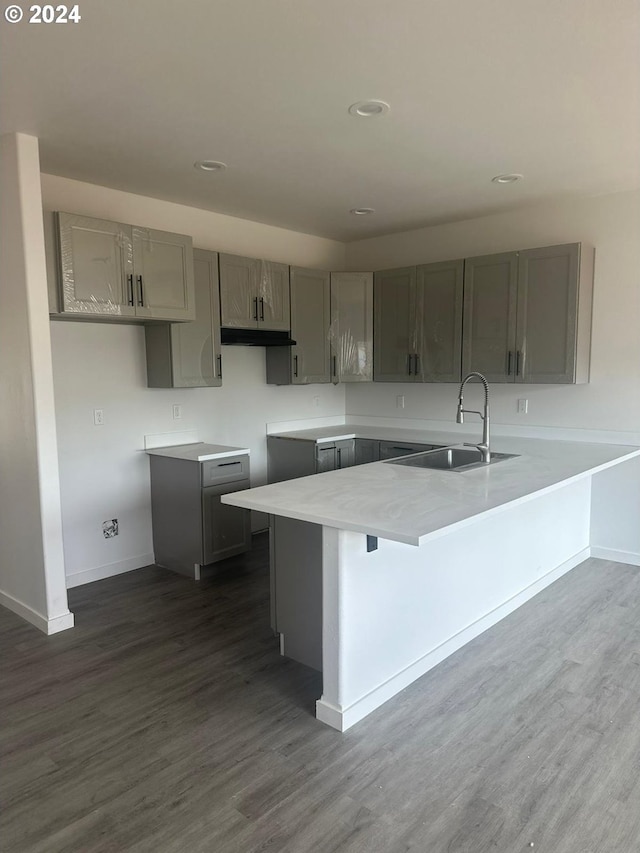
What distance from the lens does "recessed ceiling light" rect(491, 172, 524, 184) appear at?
350 centimetres

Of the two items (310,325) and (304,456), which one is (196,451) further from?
(310,325)

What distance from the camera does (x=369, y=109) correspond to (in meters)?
2.57

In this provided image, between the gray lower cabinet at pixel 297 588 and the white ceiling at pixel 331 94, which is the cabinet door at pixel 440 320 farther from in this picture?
the gray lower cabinet at pixel 297 588

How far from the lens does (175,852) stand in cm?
167

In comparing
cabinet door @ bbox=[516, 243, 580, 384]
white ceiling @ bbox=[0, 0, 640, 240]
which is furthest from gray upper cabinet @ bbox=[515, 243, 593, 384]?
white ceiling @ bbox=[0, 0, 640, 240]

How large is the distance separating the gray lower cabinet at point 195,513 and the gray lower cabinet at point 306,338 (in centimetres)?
97

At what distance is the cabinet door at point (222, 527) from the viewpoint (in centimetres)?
377

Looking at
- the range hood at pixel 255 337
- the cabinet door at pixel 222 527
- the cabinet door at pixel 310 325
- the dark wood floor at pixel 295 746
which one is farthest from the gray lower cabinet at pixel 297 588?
the cabinet door at pixel 310 325

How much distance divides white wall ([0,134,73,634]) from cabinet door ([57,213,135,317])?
0.66 ft

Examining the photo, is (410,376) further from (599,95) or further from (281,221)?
(599,95)

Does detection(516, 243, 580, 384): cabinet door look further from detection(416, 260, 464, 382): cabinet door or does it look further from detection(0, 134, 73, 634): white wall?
detection(0, 134, 73, 634): white wall

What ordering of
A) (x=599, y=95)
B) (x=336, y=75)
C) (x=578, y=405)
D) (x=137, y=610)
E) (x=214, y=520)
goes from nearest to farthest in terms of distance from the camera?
(x=336, y=75)
(x=599, y=95)
(x=137, y=610)
(x=214, y=520)
(x=578, y=405)

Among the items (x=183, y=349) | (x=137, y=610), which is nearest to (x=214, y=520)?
(x=137, y=610)

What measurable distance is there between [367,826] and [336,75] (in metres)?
2.69
